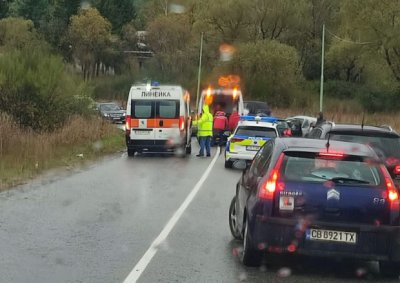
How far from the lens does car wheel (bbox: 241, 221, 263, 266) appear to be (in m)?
7.40

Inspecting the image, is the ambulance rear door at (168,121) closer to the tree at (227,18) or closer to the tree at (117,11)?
the tree at (227,18)

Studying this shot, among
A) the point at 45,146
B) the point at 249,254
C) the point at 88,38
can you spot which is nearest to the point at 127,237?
the point at 249,254

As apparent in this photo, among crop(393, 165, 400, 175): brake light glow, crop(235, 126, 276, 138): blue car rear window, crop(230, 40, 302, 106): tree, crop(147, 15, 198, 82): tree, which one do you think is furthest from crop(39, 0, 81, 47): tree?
crop(393, 165, 400, 175): brake light glow

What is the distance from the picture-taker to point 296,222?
709 cm

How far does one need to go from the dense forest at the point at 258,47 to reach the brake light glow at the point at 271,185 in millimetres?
41470

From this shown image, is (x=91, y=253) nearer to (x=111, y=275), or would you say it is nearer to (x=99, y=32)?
(x=111, y=275)

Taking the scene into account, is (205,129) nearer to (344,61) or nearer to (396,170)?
(396,170)

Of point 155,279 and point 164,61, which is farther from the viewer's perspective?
point 164,61

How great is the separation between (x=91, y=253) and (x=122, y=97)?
2729 inches

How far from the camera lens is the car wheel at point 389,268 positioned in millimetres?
7305

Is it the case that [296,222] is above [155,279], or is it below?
above

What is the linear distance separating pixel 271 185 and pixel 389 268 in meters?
1.58

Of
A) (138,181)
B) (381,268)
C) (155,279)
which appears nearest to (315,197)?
(381,268)

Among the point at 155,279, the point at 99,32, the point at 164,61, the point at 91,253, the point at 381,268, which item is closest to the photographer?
the point at 155,279
